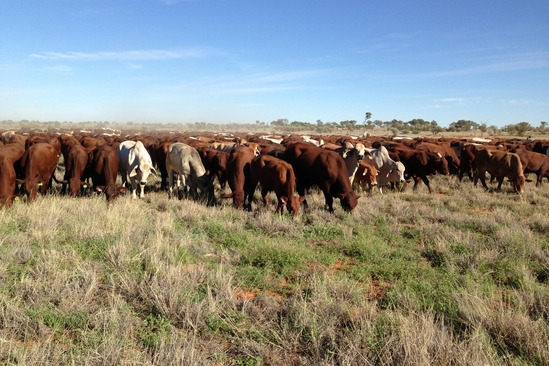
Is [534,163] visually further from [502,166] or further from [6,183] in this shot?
Result: [6,183]

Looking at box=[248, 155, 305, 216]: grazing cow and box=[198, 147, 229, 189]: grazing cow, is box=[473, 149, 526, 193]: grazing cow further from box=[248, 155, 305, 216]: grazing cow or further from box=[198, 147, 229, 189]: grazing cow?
box=[198, 147, 229, 189]: grazing cow

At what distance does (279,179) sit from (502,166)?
9881 mm

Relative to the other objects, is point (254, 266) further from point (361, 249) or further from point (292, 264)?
point (361, 249)

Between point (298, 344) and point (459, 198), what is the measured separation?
10574 mm

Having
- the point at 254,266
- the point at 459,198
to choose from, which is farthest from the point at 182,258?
the point at 459,198

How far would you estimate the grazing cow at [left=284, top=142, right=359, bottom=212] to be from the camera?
31.9 feet

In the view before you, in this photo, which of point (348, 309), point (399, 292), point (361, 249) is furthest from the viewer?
point (361, 249)

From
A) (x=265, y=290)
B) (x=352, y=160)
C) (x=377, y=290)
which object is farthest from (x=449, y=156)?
(x=265, y=290)

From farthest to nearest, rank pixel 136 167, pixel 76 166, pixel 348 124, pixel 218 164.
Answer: pixel 348 124 < pixel 218 164 < pixel 136 167 < pixel 76 166

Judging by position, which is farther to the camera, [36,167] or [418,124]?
[418,124]

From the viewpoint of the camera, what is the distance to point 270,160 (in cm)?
1020

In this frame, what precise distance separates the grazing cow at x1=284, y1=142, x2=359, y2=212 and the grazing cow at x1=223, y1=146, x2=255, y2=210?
150 centimetres

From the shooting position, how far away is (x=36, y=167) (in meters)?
10.1

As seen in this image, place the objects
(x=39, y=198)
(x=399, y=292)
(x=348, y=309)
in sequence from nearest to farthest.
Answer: (x=348, y=309), (x=399, y=292), (x=39, y=198)
